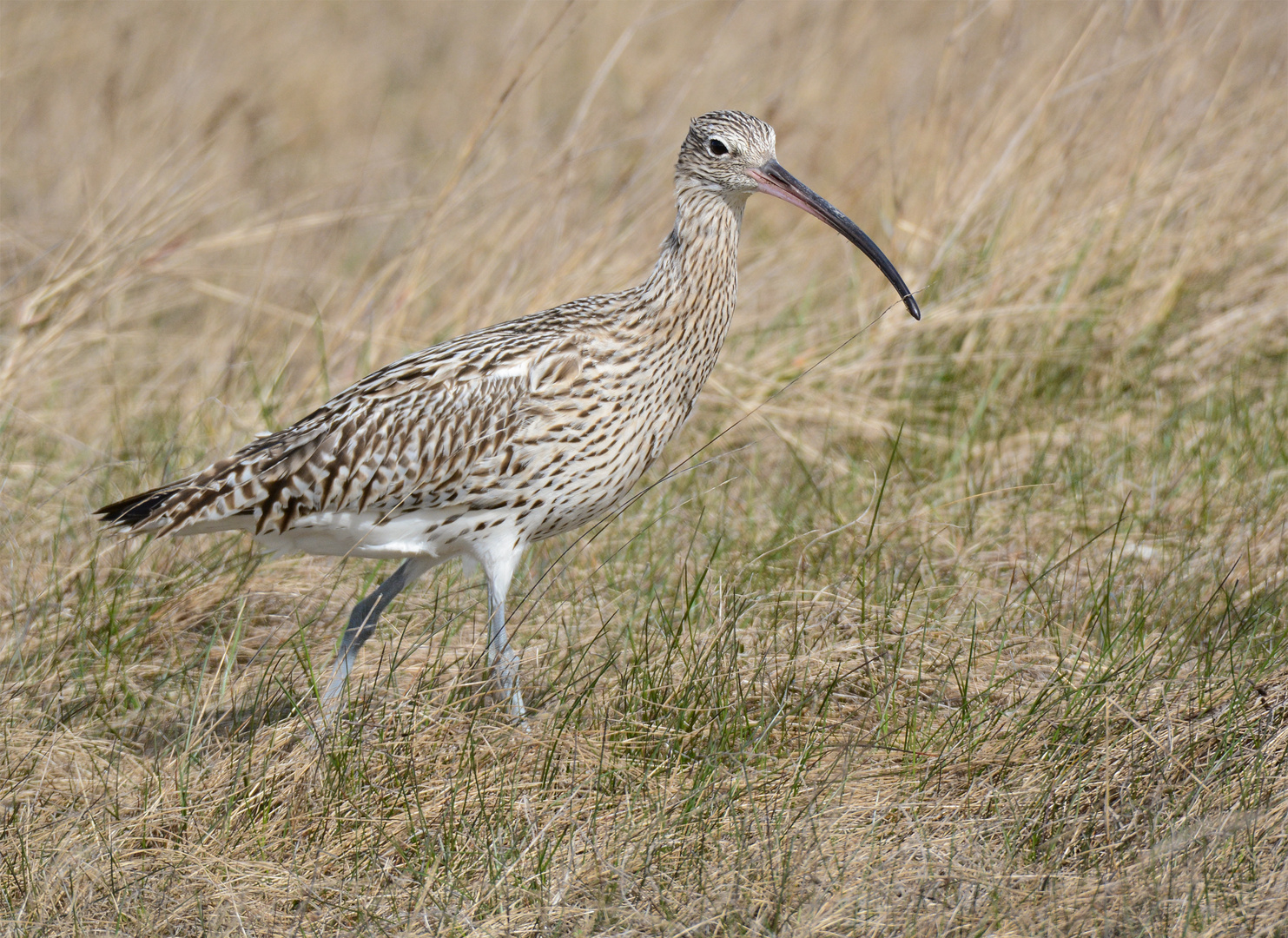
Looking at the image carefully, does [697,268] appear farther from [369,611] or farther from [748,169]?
[369,611]

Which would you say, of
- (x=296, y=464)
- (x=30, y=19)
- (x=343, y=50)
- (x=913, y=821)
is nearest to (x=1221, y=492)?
(x=913, y=821)

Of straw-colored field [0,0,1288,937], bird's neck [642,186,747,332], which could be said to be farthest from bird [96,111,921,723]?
straw-colored field [0,0,1288,937]

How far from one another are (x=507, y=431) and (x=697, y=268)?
2.54ft

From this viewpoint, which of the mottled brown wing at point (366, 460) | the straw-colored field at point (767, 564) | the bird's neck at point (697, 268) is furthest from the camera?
the bird's neck at point (697, 268)

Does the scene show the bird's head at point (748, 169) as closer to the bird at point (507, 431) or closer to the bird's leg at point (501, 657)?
the bird at point (507, 431)

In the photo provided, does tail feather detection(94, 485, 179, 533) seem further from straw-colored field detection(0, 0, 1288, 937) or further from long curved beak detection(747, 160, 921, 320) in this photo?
long curved beak detection(747, 160, 921, 320)

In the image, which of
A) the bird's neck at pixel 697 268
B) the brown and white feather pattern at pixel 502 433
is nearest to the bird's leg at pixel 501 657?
the brown and white feather pattern at pixel 502 433

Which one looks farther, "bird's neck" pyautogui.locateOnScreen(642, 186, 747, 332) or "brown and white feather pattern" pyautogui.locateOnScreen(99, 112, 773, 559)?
"bird's neck" pyautogui.locateOnScreen(642, 186, 747, 332)

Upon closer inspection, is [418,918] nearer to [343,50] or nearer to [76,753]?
[76,753]

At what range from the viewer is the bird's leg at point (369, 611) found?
4293 millimetres

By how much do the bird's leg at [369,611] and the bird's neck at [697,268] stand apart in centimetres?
107

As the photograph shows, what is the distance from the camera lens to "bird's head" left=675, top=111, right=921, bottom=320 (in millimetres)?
4473

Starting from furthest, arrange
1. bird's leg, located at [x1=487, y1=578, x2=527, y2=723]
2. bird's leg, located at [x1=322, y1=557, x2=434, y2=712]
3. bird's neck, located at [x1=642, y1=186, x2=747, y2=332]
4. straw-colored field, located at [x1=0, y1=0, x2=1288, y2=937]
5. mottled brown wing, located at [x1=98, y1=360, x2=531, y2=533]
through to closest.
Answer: bird's neck, located at [x1=642, y1=186, x2=747, y2=332] → mottled brown wing, located at [x1=98, y1=360, x2=531, y2=533] → bird's leg, located at [x1=322, y1=557, x2=434, y2=712] → bird's leg, located at [x1=487, y1=578, x2=527, y2=723] → straw-colored field, located at [x1=0, y1=0, x2=1288, y2=937]

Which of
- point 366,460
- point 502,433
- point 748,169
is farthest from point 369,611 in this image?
point 748,169
